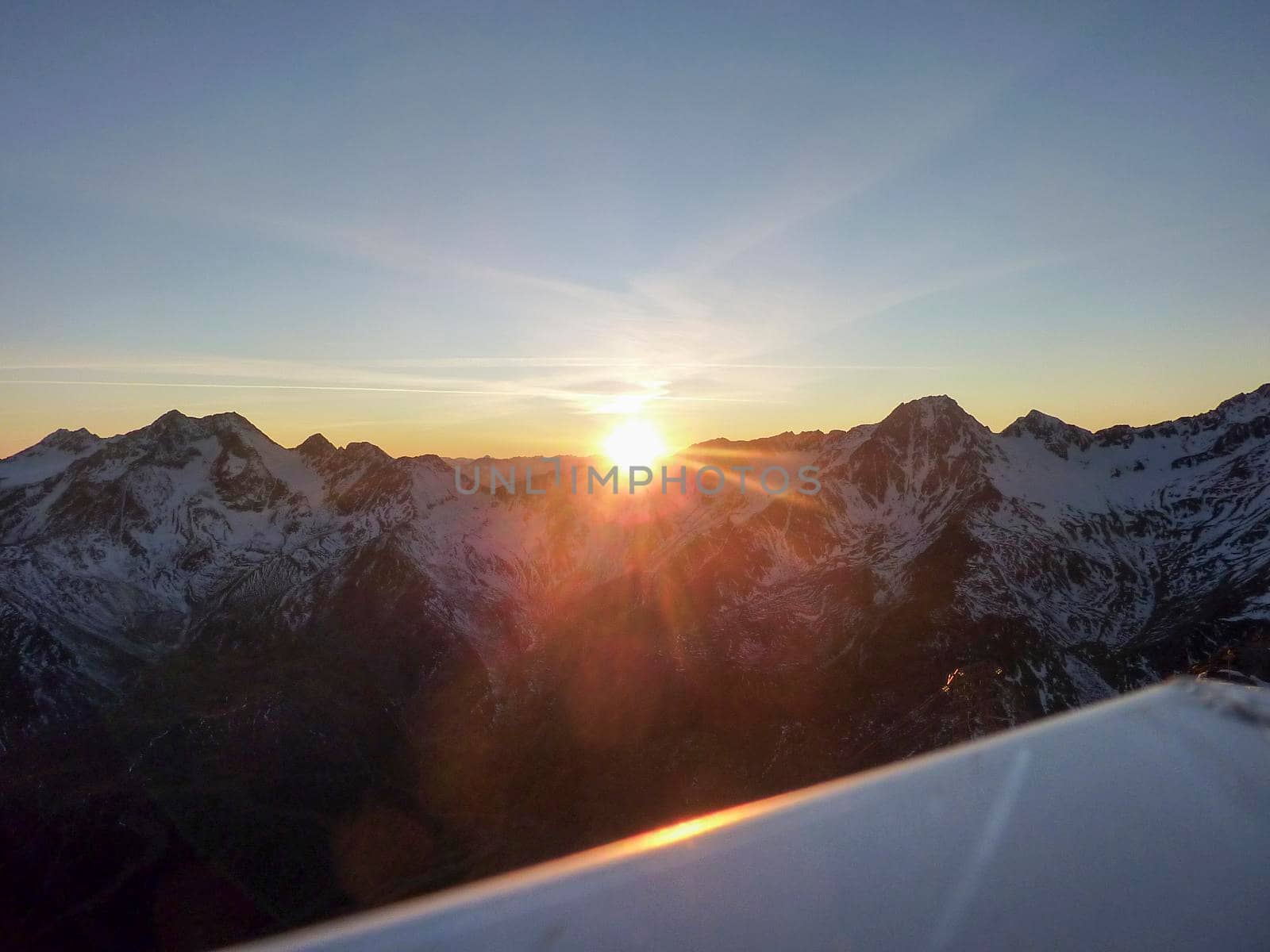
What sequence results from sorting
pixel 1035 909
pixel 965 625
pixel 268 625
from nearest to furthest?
1. pixel 1035 909
2. pixel 965 625
3. pixel 268 625

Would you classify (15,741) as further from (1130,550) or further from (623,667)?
(1130,550)

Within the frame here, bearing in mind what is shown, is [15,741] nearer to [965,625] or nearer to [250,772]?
[250,772]

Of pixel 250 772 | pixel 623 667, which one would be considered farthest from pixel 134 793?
pixel 623 667

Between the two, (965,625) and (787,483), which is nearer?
(965,625)

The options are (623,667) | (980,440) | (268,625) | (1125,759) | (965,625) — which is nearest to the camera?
(1125,759)

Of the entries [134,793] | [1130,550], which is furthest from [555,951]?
[1130,550]

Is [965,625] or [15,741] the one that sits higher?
[965,625]

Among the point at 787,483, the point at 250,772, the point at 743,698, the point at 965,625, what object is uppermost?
the point at 787,483
